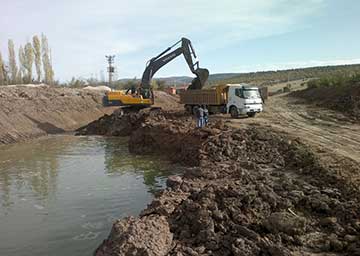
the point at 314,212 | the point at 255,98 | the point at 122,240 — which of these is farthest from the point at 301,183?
the point at 255,98

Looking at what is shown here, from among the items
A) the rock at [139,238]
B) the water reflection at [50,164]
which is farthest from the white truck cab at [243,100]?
the rock at [139,238]

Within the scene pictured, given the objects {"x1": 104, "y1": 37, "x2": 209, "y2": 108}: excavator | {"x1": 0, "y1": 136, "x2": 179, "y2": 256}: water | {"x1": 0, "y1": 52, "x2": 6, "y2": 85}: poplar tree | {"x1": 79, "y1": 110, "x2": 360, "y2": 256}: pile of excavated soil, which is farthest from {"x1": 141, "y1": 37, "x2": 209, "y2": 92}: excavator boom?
{"x1": 0, "y1": 52, "x2": 6, "y2": 85}: poplar tree

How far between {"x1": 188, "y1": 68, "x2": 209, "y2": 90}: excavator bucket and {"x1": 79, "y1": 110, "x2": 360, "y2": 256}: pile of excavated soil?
47.6 feet

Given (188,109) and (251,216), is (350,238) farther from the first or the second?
(188,109)

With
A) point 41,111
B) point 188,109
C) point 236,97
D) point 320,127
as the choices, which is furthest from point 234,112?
point 41,111

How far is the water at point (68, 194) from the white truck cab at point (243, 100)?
6834 mm

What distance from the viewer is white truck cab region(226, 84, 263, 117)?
22.8m

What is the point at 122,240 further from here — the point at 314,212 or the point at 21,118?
the point at 21,118

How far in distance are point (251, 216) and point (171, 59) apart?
2221 cm

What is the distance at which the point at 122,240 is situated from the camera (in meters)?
6.47

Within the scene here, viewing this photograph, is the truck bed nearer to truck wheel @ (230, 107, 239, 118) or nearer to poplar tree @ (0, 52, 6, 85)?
truck wheel @ (230, 107, 239, 118)

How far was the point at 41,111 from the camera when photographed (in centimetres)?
3294

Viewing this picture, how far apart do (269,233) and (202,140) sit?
1038cm

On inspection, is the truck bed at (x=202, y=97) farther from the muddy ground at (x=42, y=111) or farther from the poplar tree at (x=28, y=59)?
the poplar tree at (x=28, y=59)
